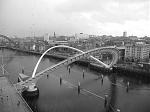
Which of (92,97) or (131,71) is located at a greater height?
(131,71)

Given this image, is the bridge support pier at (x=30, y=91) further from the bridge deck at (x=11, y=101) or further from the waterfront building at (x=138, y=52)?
the waterfront building at (x=138, y=52)

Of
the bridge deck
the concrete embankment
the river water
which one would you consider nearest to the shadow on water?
the river water

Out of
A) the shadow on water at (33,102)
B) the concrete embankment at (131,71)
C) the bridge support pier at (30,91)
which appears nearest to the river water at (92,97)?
the shadow on water at (33,102)

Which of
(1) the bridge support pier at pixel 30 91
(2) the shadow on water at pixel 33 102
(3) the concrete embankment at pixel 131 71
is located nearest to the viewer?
(2) the shadow on water at pixel 33 102

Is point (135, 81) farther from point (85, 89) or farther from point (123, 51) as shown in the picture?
point (123, 51)

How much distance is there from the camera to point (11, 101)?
27.7 ft

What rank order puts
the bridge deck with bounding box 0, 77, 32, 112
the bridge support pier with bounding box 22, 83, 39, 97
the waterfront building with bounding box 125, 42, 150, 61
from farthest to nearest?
the waterfront building with bounding box 125, 42, 150, 61
the bridge support pier with bounding box 22, 83, 39, 97
the bridge deck with bounding box 0, 77, 32, 112

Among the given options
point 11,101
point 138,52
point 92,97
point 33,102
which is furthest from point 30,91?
point 138,52

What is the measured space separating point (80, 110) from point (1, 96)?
5157mm

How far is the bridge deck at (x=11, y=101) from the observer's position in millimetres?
Answer: 7579

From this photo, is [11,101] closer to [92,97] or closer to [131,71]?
[92,97]

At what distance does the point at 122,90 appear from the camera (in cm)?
1448

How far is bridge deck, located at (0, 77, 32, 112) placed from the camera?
758 centimetres

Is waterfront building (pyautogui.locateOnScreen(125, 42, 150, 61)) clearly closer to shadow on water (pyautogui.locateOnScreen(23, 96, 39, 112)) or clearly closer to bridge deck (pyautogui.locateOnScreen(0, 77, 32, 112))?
shadow on water (pyautogui.locateOnScreen(23, 96, 39, 112))
